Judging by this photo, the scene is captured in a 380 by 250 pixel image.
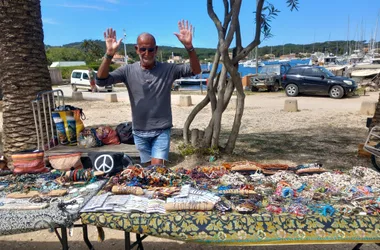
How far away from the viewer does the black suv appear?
607 inches

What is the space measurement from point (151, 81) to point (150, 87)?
61mm

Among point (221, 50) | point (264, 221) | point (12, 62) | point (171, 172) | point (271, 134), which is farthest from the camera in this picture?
point (271, 134)

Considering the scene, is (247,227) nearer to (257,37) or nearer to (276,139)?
(257,37)

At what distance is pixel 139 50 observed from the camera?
2.95 metres

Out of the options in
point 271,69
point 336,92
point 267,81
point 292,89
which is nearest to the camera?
point 336,92

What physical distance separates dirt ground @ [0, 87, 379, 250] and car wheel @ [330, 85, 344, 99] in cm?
184

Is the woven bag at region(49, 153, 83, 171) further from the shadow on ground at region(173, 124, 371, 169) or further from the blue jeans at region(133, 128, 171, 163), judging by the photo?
the shadow on ground at region(173, 124, 371, 169)

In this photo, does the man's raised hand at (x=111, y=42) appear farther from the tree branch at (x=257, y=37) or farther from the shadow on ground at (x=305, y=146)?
the shadow on ground at (x=305, y=146)

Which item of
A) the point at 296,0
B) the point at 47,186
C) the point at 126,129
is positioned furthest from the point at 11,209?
the point at 296,0

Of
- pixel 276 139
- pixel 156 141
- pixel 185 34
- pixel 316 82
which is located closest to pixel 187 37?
pixel 185 34

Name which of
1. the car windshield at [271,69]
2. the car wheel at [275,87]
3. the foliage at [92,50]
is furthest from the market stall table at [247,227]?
the foliage at [92,50]

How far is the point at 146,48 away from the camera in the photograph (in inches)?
115

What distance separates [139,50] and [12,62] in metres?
2.79

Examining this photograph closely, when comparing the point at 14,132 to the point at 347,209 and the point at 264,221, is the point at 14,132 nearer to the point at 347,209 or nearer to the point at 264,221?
the point at 264,221
